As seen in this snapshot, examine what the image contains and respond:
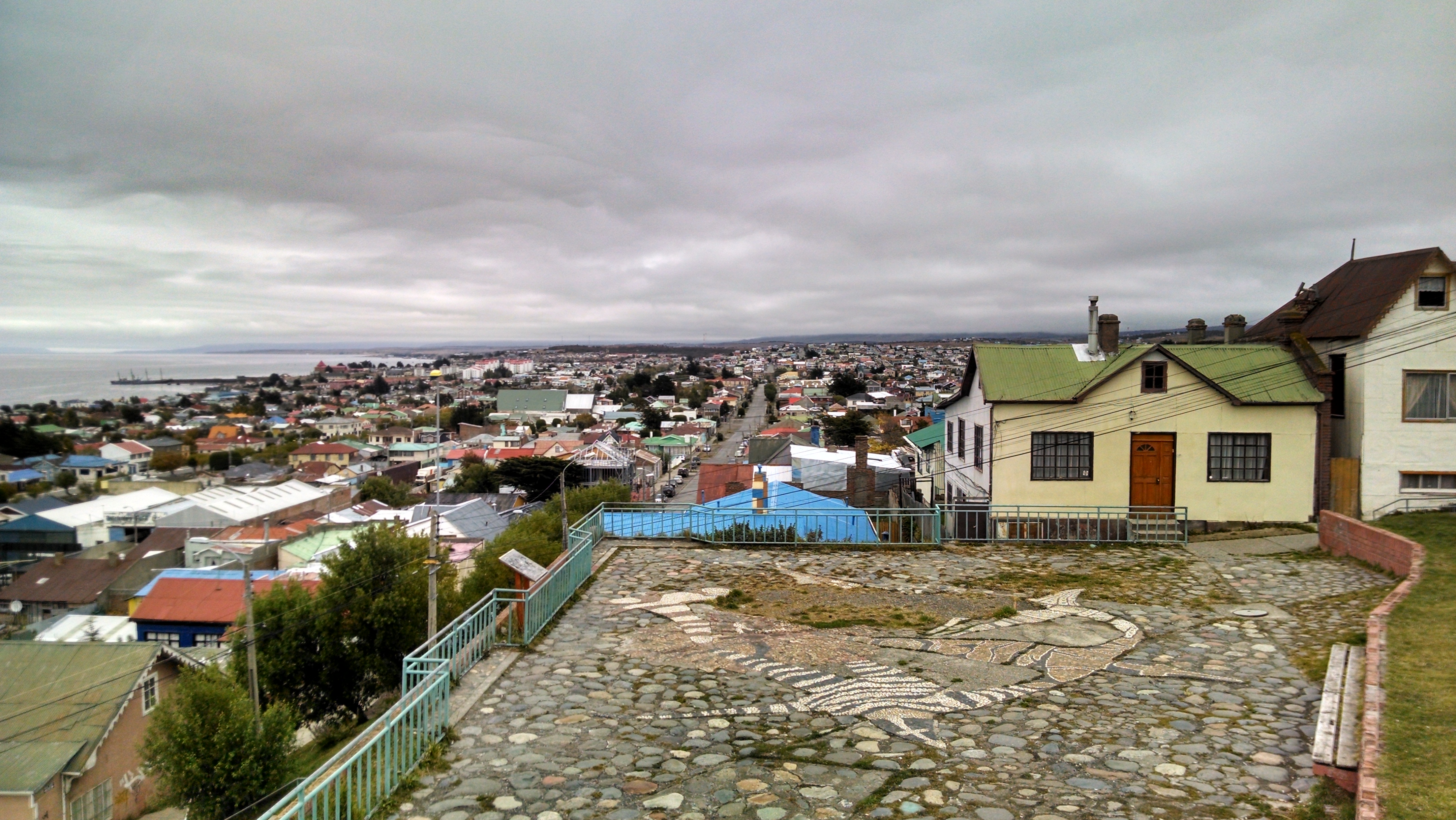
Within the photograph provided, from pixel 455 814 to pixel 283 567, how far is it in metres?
42.9

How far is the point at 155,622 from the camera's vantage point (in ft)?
107

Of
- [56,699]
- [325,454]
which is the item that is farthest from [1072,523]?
[325,454]

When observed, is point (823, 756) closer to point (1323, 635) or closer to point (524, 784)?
point (524, 784)

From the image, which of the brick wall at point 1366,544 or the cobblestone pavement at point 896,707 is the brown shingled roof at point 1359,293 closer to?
the brick wall at point 1366,544

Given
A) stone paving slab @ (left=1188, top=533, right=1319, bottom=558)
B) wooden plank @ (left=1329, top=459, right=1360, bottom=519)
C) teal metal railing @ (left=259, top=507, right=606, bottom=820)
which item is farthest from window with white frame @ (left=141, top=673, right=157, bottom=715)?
wooden plank @ (left=1329, top=459, right=1360, bottom=519)

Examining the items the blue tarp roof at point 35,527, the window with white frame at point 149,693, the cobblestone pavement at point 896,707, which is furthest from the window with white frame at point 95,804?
the blue tarp roof at point 35,527

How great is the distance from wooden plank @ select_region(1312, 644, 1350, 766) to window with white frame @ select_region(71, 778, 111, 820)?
947 inches

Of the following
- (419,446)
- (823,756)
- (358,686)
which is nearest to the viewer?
(823,756)

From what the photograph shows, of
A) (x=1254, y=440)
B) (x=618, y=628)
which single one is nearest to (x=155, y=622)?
(x=618, y=628)

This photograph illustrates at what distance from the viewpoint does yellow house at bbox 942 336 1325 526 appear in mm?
16297

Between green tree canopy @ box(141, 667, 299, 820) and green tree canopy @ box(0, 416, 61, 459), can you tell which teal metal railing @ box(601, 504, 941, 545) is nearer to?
green tree canopy @ box(141, 667, 299, 820)

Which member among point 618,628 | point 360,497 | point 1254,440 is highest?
point 1254,440

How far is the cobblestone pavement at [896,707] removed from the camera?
5.29 m

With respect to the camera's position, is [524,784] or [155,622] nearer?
[524,784]
